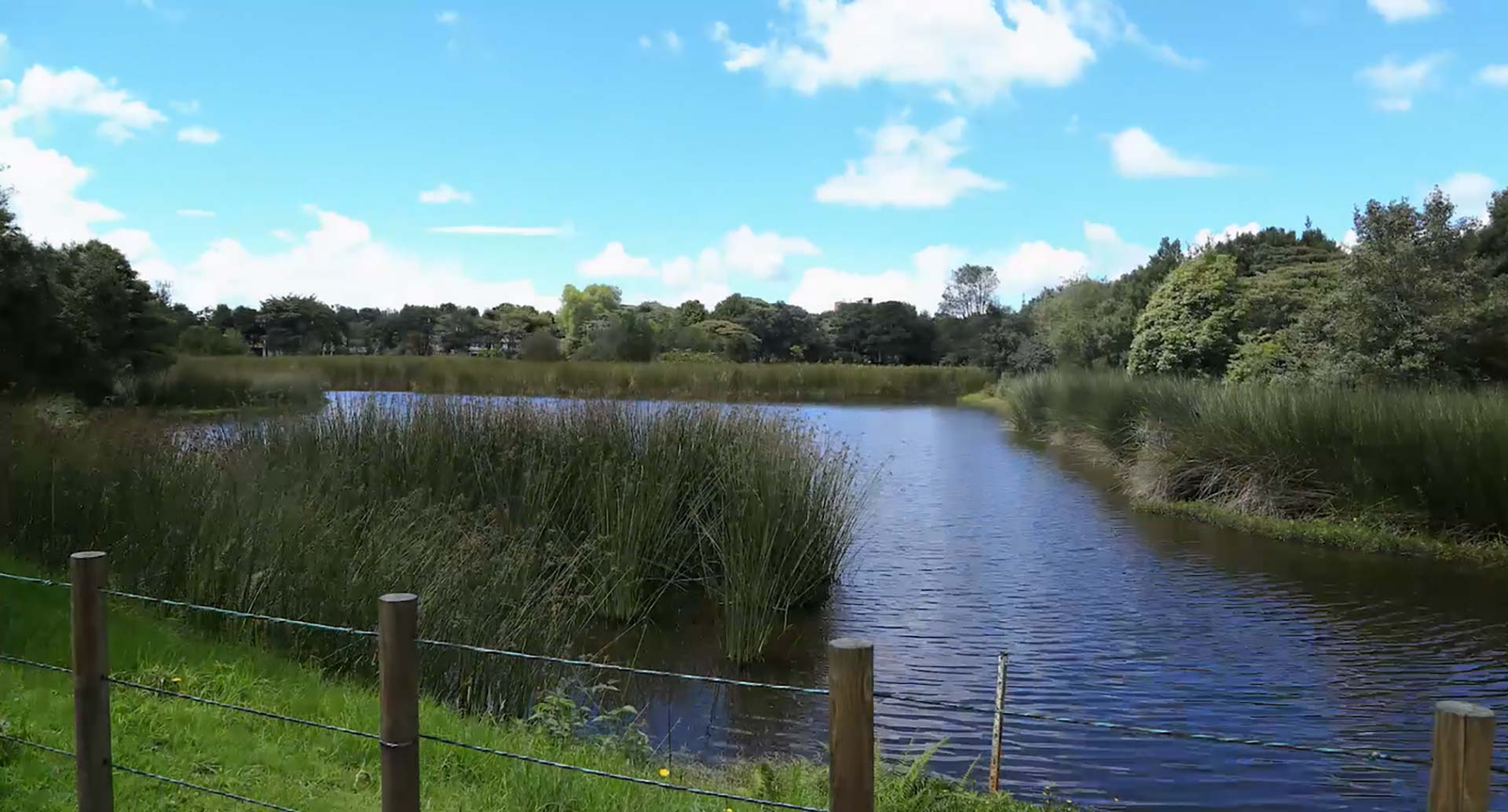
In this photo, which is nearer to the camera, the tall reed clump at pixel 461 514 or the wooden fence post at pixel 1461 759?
the wooden fence post at pixel 1461 759

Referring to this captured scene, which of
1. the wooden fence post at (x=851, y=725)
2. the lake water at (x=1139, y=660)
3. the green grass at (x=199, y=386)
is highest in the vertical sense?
the green grass at (x=199, y=386)

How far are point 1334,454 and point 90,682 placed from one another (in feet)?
44.0

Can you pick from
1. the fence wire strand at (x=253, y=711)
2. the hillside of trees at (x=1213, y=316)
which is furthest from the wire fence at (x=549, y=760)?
the hillside of trees at (x=1213, y=316)

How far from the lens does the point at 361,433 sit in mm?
9883

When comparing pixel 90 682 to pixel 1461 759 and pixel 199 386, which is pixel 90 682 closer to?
pixel 1461 759

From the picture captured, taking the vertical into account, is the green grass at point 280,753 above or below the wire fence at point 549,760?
below

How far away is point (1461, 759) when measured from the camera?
1.84 metres

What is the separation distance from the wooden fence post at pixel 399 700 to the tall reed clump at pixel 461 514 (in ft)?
10.3

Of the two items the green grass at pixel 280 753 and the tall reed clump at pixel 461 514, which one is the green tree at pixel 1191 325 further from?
the green grass at pixel 280 753

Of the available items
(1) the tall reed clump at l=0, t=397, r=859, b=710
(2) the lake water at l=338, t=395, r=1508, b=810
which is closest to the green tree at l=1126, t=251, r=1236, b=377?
(2) the lake water at l=338, t=395, r=1508, b=810

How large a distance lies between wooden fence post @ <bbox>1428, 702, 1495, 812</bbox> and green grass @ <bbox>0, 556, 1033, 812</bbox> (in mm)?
2759

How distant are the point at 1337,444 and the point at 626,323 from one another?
40193 mm

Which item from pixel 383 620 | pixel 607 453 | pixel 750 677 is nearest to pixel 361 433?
pixel 607 453

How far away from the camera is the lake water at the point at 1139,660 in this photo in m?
6.04
